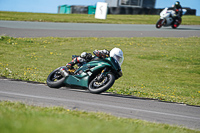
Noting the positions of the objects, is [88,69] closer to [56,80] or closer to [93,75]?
[93,75]

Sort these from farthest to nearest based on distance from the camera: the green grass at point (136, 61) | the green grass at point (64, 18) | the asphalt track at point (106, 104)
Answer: the green grass at point (64, 18) → the green grass at point (136, 61) → the asphalt track at point (106, 104)

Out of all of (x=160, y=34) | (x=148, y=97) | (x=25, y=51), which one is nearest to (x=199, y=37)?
(x=160, y=34)

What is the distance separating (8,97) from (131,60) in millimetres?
11092

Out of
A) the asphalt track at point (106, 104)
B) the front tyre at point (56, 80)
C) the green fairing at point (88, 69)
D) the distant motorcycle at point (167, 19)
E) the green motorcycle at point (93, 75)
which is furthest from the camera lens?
the distant motorcycle at point (167, 19)

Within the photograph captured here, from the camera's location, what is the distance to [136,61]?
1698 cm

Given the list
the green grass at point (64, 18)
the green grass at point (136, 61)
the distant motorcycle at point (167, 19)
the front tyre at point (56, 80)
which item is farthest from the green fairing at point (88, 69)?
the green grass at point (64, 18)

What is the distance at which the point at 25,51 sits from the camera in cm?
1706

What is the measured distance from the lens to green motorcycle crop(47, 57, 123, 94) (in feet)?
26.4

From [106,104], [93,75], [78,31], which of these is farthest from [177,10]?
[106,104]

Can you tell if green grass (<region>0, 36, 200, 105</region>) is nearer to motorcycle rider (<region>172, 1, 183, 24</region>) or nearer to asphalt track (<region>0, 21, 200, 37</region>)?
asphalt track (<region>0, 21, 200, 37</region>)

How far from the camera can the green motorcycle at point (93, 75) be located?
8.05 metres

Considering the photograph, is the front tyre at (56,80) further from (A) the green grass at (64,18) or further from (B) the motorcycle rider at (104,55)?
(A) the green grass at (64,18)

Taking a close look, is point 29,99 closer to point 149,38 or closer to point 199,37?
Answer: point 149,38

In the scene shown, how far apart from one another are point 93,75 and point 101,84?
466 mm
